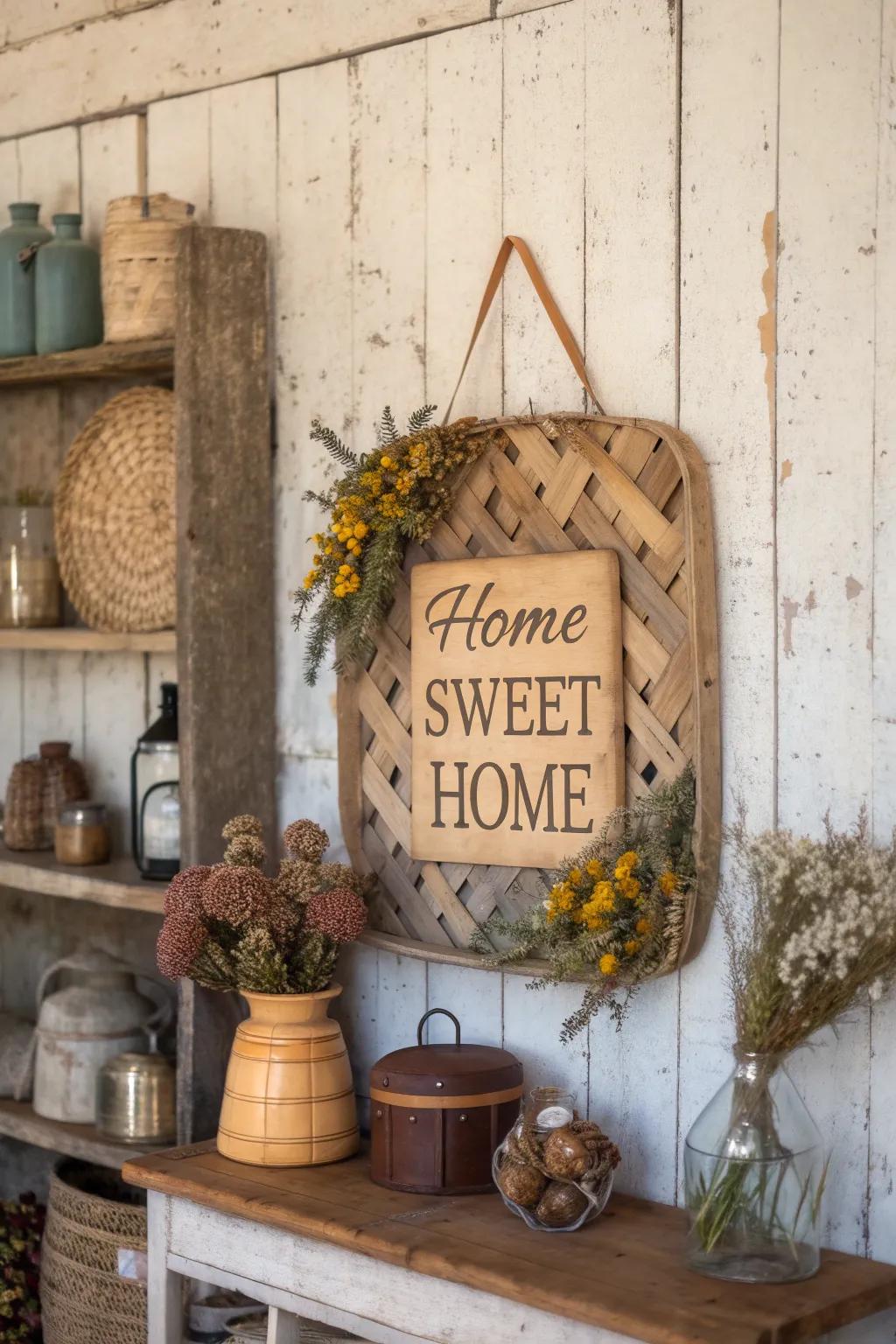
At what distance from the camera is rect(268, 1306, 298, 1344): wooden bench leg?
1.87 m

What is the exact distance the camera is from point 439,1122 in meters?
1.86

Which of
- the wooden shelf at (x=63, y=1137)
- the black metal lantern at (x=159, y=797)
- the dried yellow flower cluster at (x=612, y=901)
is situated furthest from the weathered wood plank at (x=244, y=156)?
the wooden shelf at (x=63, y=1137)

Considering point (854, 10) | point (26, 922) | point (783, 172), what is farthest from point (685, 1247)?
point (26, 922)

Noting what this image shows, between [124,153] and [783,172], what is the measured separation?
1.18 m

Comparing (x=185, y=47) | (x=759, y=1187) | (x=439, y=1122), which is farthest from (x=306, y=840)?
(x=185, y=47)

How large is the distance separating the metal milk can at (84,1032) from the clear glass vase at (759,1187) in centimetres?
103

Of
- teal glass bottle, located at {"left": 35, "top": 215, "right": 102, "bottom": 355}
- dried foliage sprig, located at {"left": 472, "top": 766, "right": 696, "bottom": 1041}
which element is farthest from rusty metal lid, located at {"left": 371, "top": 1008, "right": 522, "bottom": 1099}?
teal glass bottle, located at {"left": 35, "top": 215, "right": 102, "bottom": 355}

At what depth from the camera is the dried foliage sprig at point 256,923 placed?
200 cm

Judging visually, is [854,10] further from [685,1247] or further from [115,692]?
[115,692]

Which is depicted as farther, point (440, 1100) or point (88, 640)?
point (88, 640)

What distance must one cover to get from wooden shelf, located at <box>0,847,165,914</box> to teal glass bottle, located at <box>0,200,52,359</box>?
765mm

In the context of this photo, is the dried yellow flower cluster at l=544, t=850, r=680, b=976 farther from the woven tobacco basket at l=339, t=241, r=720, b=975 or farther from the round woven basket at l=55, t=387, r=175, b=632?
the round woven basket at l=55, t=387, r=175, b=632

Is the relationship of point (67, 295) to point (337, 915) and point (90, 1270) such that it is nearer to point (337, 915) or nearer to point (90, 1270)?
point (337, 915)

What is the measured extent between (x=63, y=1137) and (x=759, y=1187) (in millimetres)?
1109
